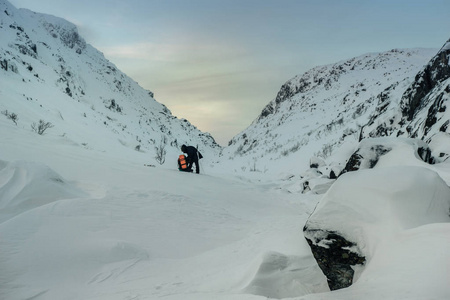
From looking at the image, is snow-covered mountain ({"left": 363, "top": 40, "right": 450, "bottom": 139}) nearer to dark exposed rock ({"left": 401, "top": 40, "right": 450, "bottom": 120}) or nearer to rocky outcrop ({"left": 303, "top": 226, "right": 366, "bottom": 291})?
dark exposed rock ({"left": 401, "top": 40, "right": 450, "bottom": 120})

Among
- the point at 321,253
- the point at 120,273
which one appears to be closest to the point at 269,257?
the point at 321,253

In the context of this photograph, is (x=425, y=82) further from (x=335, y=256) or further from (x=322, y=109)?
(x=322, y=109)

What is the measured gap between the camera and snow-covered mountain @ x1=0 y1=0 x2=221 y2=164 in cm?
1564

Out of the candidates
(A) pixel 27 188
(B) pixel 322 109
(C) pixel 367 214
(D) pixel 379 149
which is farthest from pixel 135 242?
(B) pixel 322 109

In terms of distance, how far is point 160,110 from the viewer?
8025 cm

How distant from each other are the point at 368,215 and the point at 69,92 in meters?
43.2

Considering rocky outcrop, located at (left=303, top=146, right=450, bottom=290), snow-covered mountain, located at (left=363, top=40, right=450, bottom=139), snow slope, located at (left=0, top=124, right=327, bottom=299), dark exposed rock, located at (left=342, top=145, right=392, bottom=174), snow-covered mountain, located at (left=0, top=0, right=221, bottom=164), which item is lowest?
snow slope, located at (left=0, top=124, right=327, bottom=299)

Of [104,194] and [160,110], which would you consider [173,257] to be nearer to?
[104,194]

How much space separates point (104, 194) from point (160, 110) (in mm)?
77771

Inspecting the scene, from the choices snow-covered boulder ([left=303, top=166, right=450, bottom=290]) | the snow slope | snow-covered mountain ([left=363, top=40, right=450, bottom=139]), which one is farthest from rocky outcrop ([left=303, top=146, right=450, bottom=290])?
snow-covered mountain ([left=363, top=40, right=450, bottom=139])

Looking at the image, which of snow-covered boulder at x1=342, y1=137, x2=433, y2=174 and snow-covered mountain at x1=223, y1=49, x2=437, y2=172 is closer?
snow-covered boulder at x1=342, y1=137, x2=433, y2=174

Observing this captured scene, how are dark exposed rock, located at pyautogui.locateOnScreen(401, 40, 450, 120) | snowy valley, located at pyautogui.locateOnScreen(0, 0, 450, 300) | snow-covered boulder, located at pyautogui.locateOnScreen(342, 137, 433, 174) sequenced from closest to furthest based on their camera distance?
1. snowy valley, located at pyautogui.locateOnScreen(0, 0, 450, 300)
2. snow-covered boulder, located at pyautogui.locateOnScreen(342, 137, 433, 174)
3. dark exposed rock, located at pyautogui.locateOnScreen(401, 40, 450, 120)

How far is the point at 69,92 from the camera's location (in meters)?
38.2

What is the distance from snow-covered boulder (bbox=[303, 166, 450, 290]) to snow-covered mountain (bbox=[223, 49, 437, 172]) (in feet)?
42.8
